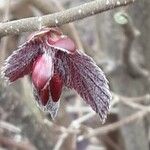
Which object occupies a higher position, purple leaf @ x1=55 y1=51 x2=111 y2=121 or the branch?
the branch

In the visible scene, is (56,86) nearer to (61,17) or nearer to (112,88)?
(61,17)

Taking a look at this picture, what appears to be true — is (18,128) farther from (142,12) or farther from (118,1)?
(118,1)

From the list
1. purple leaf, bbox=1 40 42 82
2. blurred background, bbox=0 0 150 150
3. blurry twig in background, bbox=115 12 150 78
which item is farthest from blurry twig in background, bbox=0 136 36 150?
purple leaf, bbox=1 40 42 82

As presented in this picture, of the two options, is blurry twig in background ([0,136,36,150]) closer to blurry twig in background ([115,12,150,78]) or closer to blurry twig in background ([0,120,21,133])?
blurry twig in background ([0,120,21,133])

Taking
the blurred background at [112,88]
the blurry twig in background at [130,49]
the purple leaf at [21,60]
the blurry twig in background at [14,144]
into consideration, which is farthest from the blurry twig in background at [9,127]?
the purple leaf at [21,60]

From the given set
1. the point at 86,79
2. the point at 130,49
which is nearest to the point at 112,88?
the point at 130,49

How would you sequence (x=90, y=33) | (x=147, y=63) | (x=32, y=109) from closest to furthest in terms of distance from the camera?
1. (x=32, y=109)
2. (x=147, y=63)
3. (x=90, y=33)

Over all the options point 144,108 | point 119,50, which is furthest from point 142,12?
point 144,108

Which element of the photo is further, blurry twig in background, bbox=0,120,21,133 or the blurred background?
blurry twig in background, bbox=0,120,21,133

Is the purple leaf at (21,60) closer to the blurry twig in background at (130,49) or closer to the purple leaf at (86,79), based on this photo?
the purple leaf at (86,79)
